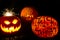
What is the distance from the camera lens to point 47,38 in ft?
10.9

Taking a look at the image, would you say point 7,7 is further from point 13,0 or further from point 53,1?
point 53,1

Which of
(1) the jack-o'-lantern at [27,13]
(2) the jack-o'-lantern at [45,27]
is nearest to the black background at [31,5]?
(1) the jack-o'-lantern at [27,13]

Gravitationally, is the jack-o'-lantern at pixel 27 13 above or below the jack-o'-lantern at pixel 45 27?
above

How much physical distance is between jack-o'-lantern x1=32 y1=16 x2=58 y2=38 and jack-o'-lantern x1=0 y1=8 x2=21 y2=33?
0.43 meters

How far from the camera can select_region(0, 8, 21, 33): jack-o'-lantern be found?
3.43 metres

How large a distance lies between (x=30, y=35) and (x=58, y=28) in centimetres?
75

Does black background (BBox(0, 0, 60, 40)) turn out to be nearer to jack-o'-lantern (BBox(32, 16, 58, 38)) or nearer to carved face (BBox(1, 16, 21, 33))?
carved face (BBox(1, 16, 21, 33))

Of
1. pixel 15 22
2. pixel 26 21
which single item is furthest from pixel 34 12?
pixel 15 22

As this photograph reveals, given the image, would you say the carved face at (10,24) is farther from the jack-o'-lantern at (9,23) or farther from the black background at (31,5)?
the black background at (31,5)

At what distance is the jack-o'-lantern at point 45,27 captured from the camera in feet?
10.8

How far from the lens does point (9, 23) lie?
345 cm

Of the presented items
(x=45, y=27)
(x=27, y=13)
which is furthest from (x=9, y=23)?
(x=45, y=27)

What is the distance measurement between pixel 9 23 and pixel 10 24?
1.2 inches

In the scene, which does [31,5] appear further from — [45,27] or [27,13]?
[45,27]
